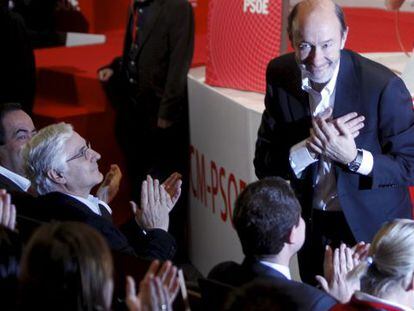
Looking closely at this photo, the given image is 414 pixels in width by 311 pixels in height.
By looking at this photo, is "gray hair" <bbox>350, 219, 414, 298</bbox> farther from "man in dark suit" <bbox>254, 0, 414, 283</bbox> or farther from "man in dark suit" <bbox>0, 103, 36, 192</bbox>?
"man in dark suit" <bbox>0, 103, 36, 192</bbox>

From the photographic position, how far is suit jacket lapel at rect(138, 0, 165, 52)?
555 centimetres

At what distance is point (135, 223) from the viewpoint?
339cm

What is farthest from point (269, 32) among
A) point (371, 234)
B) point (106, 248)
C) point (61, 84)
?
point (106, 248)

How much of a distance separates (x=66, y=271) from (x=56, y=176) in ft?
4.06

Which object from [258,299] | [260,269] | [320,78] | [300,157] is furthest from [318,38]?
[258,299]

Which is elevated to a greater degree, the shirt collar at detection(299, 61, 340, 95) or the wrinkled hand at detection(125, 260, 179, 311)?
the shirt collar at detection(299, 61, 340, 95)

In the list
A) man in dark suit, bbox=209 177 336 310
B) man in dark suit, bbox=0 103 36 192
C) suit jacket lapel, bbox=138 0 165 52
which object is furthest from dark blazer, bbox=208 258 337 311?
suit jacket lapel, bbox=138 0 165 52

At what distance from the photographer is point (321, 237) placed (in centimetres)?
340

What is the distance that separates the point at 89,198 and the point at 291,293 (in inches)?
46.8

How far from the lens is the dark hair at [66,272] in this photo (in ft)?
7.05

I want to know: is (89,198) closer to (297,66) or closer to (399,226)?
(297,66)

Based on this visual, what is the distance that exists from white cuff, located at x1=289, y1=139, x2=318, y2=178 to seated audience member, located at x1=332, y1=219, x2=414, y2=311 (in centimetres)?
59

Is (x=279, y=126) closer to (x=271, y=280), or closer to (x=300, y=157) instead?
(x=300, y=157)

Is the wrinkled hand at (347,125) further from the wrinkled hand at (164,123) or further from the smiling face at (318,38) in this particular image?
the wrinkled hand at (164,123)
